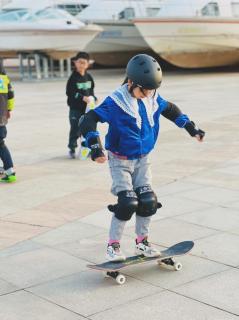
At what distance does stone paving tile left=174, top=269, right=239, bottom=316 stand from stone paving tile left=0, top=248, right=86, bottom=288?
941 millimetres

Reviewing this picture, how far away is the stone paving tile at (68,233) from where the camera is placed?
5.82 metres

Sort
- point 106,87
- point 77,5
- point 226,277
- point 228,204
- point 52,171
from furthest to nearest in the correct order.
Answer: point 77,5 < point 106,87 < point 52,171 < point 228,204 < point 226,277

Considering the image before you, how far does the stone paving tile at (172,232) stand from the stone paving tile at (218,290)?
34.7 inches

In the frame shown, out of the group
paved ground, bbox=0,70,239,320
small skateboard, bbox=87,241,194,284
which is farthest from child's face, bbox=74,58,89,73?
small skateboard, bbox=87,241,194,284

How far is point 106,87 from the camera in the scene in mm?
22797

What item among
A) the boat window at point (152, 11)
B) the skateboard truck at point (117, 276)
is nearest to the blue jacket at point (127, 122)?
the skateboard truck at point (117, 276)

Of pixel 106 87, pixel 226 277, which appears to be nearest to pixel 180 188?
pixel 226 277

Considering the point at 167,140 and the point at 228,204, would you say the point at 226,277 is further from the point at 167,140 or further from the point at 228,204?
the point at 167,140

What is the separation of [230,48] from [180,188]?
2297 centimetres

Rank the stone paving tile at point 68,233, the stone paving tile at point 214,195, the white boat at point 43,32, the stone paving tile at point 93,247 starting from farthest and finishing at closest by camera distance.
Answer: the white boat at point 43,32
the stone paving tile at point 214,195
the stone paving tile at point 68,233
the stone paving tile at point 93,247

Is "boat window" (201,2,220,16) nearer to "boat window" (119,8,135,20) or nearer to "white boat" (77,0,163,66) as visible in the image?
"white boat" (77,0,163,66)

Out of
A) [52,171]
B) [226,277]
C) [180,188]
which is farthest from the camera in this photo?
[52,171]

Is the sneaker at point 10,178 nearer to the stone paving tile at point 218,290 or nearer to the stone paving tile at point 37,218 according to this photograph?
the stone paving tile at point 37,218

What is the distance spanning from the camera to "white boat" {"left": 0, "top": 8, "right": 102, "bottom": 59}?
26.5 metres
